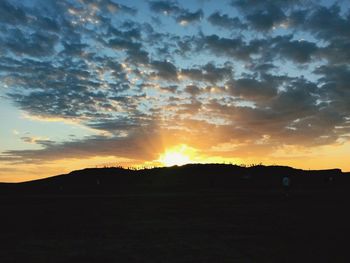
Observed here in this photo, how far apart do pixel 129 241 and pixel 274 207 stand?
14.8 metres

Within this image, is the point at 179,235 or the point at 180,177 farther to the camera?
the point at 180,177

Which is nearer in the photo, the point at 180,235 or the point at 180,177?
the point at 180,235

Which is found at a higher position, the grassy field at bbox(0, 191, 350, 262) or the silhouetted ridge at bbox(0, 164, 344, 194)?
the silhouetted ridge at bbox(0, 164, 344, 194)

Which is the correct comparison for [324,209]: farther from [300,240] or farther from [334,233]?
[300,240]

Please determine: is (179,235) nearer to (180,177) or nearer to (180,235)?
(180,235)

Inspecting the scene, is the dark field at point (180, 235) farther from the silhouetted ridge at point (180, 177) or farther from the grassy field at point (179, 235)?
the silhouetted ridge at point (180, 177)

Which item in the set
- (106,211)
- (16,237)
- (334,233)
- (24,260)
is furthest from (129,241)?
(106,211)

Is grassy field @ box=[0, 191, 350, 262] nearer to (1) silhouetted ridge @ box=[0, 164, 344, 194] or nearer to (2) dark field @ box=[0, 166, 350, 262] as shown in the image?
(2) dark field @ box=[0, 166, 350, 262]

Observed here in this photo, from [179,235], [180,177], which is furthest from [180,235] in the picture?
[180,177]

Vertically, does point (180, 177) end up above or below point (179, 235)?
above

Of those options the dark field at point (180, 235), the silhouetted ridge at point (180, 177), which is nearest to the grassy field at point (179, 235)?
the dark field at point (180, 235)

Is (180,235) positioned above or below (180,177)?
below

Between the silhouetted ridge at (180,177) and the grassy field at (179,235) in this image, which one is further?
the silhouetted ridge at (180,177)

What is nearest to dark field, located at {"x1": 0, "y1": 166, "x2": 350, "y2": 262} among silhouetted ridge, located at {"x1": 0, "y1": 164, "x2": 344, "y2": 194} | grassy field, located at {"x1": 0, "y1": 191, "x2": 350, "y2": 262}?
grassy field, located at {"x1": 0, "y1": 191, "x2": 350, "y2": 262}
